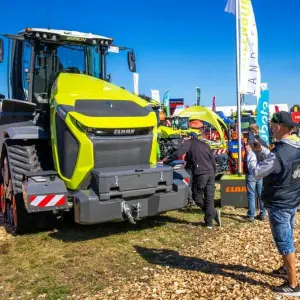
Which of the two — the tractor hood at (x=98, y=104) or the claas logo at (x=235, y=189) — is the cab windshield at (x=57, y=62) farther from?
the claas logo at (x=235, y=189)

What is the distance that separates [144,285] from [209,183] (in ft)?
8.97

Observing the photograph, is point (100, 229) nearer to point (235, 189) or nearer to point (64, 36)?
point (235, 189)

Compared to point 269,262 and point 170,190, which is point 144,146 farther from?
point 269,262

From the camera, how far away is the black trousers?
631 centimetres

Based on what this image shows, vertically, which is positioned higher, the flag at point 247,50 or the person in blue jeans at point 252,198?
the flag at point 247,50

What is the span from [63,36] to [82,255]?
12.1 feet

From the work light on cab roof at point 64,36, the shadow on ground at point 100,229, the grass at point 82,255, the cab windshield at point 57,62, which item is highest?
the work light on cab roof at point 64,36

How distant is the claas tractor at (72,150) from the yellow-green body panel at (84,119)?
0.01 metres

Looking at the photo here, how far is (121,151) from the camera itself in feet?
18.0

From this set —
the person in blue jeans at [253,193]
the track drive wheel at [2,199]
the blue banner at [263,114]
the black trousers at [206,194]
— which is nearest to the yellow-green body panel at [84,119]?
the black trousers at [206,194]

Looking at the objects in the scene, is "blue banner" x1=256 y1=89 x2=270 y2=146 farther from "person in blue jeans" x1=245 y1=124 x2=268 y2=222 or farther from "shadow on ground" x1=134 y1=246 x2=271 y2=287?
"shadow on ground" x1=134 y1=246 x2=271 y2=287

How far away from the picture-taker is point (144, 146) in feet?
18.6

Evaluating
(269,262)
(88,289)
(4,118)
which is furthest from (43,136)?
(269,262)

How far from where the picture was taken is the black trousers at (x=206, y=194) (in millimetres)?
6312
